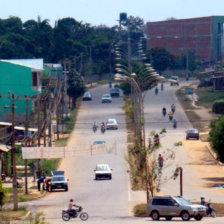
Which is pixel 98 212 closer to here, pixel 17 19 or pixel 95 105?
pixel 95 105

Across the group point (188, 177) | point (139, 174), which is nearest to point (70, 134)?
point (188, 177)

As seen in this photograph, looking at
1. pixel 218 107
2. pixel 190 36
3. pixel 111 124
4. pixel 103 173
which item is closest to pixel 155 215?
pixel 103 173

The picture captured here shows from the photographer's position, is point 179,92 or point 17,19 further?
point 17,19

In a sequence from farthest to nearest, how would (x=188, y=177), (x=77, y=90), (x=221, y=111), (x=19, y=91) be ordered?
(x=77, y=90)
(x=221, y=111)
(x=19, y=91)
(x=188, y=177)

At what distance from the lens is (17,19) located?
175 metres

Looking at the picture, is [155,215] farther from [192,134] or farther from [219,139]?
[192,134]

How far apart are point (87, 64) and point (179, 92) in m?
24.7

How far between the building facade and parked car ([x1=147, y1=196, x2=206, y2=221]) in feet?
398

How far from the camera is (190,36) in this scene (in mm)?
168500

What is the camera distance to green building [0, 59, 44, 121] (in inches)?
3497

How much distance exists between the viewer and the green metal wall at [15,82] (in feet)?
293

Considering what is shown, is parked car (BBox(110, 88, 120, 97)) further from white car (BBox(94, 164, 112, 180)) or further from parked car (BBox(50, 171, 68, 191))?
parked car (BBox(50, 171, 68, 191))

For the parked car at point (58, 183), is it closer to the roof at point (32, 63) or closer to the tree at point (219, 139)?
the tree at point (219, 139)

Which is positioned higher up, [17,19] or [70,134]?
[17,19]
